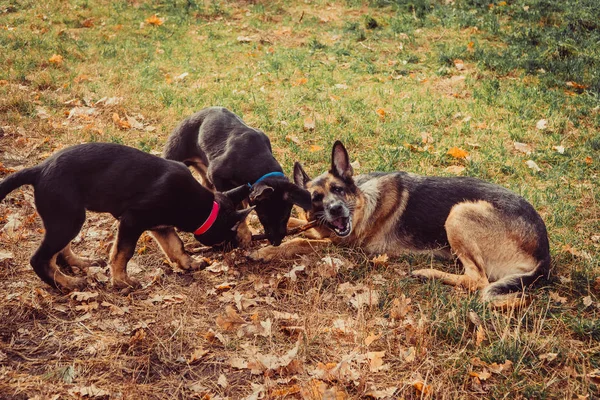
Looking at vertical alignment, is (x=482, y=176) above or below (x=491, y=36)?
below

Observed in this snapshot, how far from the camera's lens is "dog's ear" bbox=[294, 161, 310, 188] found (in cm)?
557

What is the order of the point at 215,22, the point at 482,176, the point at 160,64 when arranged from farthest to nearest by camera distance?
the point at 215,22, the point at 160,64, the point at 482,176

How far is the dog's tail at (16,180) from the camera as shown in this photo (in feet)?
13.5

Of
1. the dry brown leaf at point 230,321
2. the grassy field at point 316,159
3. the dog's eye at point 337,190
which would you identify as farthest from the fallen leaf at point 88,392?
the dog's eye at point 337,190

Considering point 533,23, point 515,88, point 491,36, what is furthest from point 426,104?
point 533,23

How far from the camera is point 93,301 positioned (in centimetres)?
434

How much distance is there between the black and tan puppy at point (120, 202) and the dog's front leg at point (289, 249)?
1.29 feet

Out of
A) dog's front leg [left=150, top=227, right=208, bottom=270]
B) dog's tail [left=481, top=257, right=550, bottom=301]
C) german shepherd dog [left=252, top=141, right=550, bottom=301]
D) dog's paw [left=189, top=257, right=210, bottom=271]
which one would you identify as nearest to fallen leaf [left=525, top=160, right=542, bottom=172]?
german shepherd dog [left=252, top=141, right=550, bottom=301]

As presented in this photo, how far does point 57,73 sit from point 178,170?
5.89 metres

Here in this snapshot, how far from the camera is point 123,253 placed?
176 inches

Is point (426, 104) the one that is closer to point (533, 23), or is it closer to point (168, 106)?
point (168, 106)

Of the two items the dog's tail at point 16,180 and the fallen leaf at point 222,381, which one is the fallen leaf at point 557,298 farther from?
the dog's tail at point 16,180

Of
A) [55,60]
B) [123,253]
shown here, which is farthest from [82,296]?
[55,60]

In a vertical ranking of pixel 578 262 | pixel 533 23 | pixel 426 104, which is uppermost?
pixel 533 23
